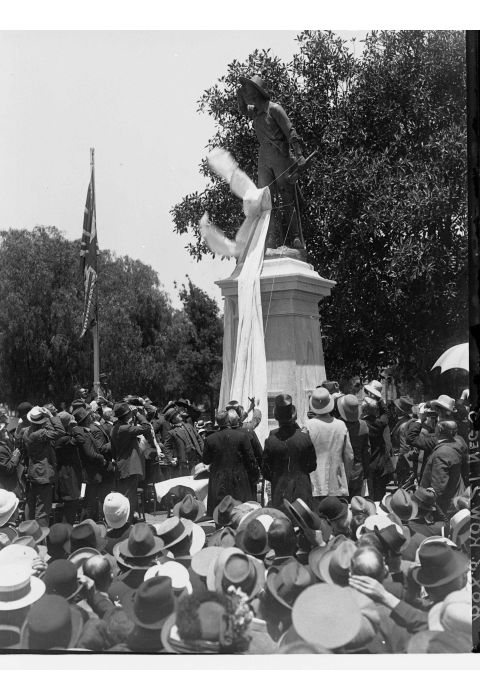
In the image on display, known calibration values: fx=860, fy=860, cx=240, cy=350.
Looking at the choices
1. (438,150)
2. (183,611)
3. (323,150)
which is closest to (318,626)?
(183,611)

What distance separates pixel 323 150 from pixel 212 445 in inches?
542

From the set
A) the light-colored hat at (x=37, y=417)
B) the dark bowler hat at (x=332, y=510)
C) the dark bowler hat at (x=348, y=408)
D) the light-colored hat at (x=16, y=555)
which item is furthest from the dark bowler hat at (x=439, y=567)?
the light-colored hat at (x=37, y=417)

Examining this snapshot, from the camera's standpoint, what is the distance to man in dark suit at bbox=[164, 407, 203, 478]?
40.3 feet

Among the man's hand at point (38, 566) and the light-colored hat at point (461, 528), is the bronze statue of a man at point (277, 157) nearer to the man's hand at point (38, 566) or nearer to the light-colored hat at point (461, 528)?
the light-colored hat at point (461, 528)

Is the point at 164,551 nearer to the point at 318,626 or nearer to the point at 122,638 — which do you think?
the point at 122,638

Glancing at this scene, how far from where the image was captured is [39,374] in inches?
1242

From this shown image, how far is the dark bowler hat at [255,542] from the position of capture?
5.85 meters

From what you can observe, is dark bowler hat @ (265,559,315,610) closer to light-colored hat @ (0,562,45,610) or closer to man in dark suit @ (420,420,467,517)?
light-colored hat @ (0,562,45,610)

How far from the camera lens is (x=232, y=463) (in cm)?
816

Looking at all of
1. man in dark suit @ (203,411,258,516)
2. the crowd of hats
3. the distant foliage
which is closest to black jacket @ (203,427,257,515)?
man in dark suit @ (203,411,258,516)

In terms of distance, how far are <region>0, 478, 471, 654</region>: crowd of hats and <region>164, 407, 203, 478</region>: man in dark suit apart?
6.17 metres

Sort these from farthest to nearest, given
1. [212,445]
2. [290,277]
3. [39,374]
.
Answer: [39,374] < [290,277] < [212,445]

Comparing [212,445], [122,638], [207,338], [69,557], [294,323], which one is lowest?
[122,638]

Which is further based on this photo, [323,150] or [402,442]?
[323,150]
